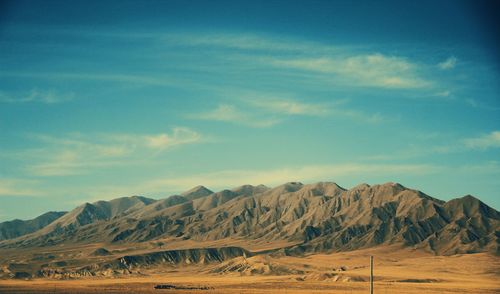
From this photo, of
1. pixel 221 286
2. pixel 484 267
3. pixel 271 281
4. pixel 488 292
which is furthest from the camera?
pixel 484 267

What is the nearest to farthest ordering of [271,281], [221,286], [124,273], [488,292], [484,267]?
[488,292] < [221,286] < [271,281] < [484,267] < [124,273]

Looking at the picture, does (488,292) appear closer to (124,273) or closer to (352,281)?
(352,281)

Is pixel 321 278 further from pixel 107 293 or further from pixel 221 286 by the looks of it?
pixel 107 293

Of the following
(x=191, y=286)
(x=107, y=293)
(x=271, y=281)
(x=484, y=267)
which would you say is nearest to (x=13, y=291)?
(x=107, y=293)

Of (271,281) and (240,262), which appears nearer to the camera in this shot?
(271,281)

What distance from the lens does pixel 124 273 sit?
199875 mm

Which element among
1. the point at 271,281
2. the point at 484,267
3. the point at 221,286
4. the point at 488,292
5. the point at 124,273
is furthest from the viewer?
the point at 124,273

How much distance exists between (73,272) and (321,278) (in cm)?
8289

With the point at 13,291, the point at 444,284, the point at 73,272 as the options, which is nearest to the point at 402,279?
the point at 444,284

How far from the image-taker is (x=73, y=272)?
19600 centimetres

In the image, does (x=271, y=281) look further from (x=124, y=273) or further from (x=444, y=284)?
(x=124, y=273)

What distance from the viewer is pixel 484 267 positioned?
187 meters

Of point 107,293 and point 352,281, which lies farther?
point 352,281

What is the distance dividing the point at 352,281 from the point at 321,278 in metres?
9.60
